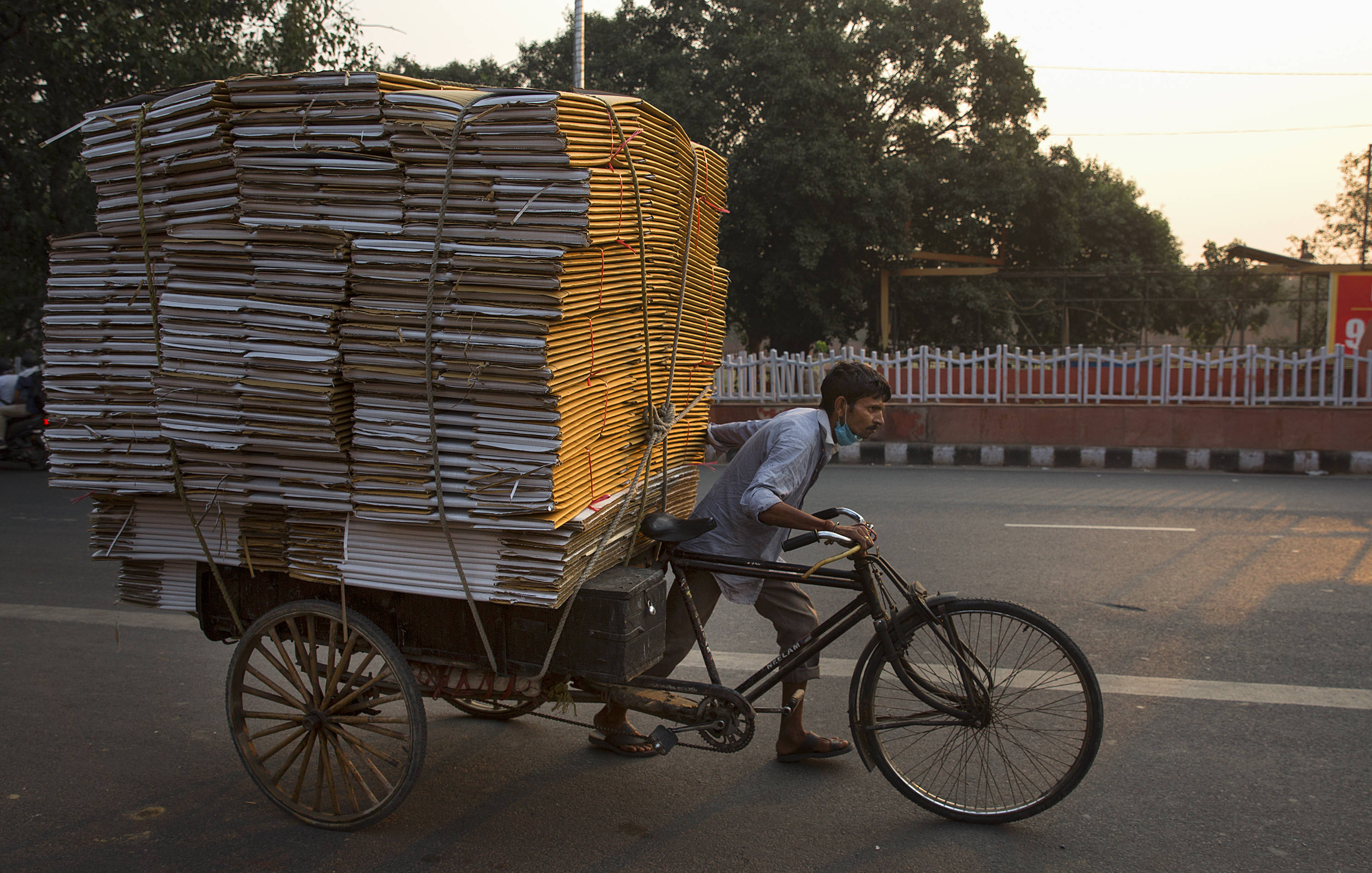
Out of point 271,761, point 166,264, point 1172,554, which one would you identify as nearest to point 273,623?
point 271,761

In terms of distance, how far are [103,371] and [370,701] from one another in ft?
4.39

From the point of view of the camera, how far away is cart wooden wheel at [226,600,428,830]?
2.90 meters

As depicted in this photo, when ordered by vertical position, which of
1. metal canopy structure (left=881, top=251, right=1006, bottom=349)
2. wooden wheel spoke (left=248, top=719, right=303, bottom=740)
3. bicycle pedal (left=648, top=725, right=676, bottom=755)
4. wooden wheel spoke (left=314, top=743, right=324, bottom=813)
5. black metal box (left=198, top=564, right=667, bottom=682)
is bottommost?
wooden wheel spoke (left=314, top=743, right=324, bottom=813)

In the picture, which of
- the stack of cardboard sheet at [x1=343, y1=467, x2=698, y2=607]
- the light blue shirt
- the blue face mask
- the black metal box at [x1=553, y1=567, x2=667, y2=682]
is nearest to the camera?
the stack of cardboard sheet at [x1=343, y1=467, x2=698, y2=607]

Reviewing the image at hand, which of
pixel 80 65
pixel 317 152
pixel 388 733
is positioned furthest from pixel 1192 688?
pixel 80 65

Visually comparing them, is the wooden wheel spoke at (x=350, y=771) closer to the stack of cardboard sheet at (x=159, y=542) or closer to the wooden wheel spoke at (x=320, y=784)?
the wooden wheel spoke at (x=320, y=784)

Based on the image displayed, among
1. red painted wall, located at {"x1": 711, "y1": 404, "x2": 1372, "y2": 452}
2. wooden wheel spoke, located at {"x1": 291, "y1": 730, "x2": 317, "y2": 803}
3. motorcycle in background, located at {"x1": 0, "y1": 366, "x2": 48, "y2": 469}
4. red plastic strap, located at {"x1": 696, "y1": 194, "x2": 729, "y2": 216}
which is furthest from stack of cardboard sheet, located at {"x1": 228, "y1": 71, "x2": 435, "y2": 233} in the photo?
motorcycle in background, located at {"x1": 0, "y1": 366, "x2": 48, "y2": 469}

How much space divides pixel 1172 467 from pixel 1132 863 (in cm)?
1068

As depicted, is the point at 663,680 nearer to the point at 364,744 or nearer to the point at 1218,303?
the point at 364,744

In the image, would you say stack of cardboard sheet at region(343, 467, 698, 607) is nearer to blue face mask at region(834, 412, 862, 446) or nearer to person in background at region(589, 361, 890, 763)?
person in background at region(589, 361, 890, 763)

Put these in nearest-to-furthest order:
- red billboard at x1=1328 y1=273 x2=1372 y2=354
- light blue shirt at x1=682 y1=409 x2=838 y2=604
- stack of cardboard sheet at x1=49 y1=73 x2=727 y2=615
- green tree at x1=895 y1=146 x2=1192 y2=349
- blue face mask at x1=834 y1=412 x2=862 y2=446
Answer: stack of cardboard sheet at x1=49 y1=73 x2=727 y2=615, light blue shirt at x1=682 y1=409 x2=838 y2=604, blue face mask at x1=834 y1=412 x2=862 y2=446, red billboard at x1=1328 y1=273 x2=1372 y2=354, green tree at x1=895 y1=146 x2=1192 y2=349

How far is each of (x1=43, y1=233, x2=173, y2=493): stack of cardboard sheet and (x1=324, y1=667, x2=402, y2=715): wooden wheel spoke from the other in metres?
0.85

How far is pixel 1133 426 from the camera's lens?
12523 mm

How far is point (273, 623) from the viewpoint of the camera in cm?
303
